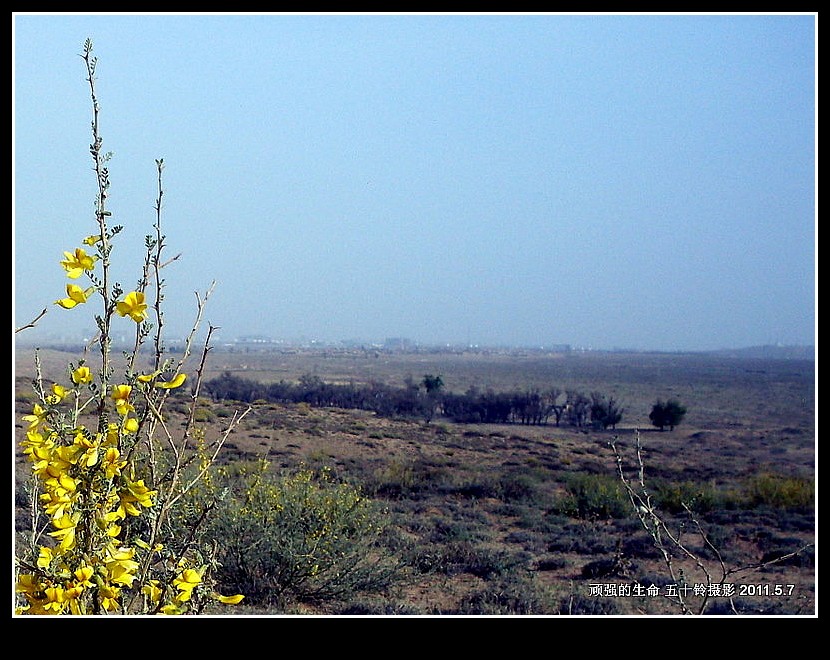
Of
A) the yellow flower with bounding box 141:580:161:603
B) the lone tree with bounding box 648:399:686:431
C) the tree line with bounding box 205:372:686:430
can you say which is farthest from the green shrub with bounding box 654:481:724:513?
the yellow flower with bounding box 141:580:161:603

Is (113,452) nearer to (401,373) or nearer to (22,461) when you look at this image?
(22,461)

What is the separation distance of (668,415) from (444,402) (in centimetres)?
450

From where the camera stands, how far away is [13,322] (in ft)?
5.78

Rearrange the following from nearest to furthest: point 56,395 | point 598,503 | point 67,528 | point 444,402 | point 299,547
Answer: point 67,528
point 56,395
point 299,547
point 598,503
point 444,402

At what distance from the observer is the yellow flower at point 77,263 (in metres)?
1.54

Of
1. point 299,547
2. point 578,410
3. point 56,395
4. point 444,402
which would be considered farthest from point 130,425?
point 578,410

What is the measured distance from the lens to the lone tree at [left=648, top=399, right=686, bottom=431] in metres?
15.5

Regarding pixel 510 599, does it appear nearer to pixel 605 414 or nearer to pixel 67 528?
pixel 67 528

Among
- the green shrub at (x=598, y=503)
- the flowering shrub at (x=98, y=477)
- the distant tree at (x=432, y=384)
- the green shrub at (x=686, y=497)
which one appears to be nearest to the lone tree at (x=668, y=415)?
the distant tree at (x=432, y=384)

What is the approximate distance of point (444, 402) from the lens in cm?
1541

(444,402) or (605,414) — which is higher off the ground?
(444,402)

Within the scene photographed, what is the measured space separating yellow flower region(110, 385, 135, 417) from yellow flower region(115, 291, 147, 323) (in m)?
0.14

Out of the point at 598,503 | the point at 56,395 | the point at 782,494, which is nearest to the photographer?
the point at 56,395
